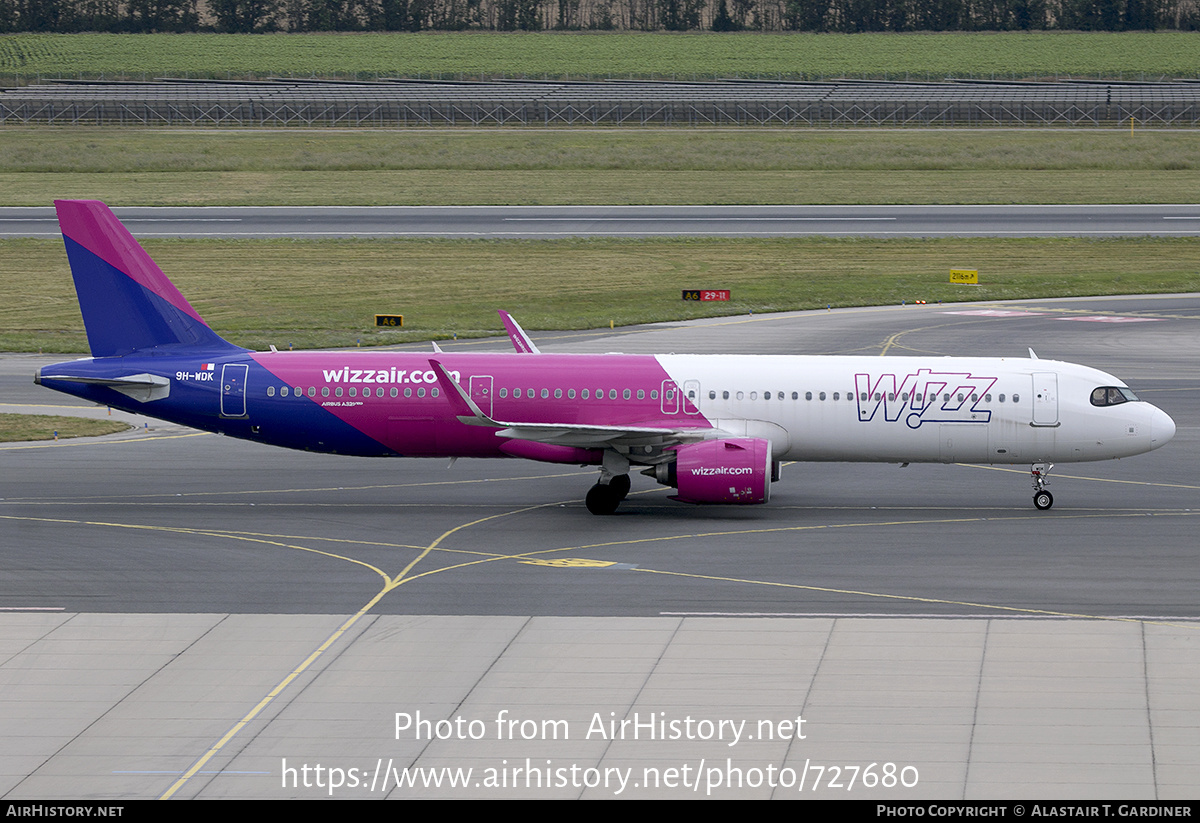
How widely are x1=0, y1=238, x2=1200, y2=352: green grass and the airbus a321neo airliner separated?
71.6 feet

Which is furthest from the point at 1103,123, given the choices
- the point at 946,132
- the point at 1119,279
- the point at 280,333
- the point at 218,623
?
the point at 218,623

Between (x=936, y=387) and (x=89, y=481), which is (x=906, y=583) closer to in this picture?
(x=936, y=387)

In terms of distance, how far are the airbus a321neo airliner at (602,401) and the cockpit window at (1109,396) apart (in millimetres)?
50

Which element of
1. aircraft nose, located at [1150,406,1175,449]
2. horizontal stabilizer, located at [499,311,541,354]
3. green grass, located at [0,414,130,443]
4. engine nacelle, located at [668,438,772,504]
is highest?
horizontal stabilizer, located at [499,311,541,354]

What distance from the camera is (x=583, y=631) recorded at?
2655cm

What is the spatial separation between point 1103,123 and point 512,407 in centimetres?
12299

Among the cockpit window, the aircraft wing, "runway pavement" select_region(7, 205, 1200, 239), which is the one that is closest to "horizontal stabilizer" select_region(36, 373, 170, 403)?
the aircraft wing

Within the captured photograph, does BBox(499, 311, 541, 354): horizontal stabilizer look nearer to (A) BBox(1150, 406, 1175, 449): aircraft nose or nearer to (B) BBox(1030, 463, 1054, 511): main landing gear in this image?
(B) BBox(1030, 463, 1054, 511): main landing gear

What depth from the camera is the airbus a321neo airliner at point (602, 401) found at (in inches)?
1410

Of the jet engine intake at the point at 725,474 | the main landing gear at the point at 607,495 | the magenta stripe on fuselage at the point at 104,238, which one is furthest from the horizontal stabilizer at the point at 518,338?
the magenta stripe on fuselage at the point at 104,238

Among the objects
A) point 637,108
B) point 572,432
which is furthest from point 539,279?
point 637,108

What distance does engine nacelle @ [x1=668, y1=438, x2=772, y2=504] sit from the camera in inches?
1350

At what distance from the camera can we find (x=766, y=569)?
3073 centimetres

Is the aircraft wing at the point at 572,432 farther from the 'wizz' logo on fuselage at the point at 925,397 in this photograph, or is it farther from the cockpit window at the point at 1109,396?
the cockpit window at the point at 1109,396
